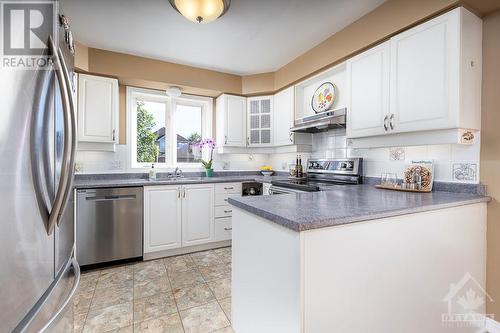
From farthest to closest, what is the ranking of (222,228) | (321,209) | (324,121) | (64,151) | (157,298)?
1. (222,228)
2. (324,121)
3. (157,298)
4. (321,209)
5. (64,151)

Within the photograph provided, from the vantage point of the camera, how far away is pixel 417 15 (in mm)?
1689

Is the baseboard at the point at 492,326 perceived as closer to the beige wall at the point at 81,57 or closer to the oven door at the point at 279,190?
the oven door at the point at 279,190

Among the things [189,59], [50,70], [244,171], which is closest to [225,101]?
[189,59]

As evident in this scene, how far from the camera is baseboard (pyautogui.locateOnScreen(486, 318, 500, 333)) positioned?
156 centimetres

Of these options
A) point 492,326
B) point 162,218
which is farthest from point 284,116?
point 492,326

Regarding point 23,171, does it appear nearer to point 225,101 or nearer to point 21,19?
point 21,19

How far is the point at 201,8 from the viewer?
1.77 meters

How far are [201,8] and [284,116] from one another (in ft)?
6.14

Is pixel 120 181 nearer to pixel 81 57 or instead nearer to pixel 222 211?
pixel 222 211

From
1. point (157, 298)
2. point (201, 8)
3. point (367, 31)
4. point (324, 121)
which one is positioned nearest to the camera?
point (201, 8)

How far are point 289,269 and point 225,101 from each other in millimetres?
2961

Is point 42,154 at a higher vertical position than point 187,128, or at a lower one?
lower

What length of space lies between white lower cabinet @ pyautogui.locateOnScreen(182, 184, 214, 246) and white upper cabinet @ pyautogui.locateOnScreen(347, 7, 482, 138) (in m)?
2.01

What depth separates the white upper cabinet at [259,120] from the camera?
142 inches
